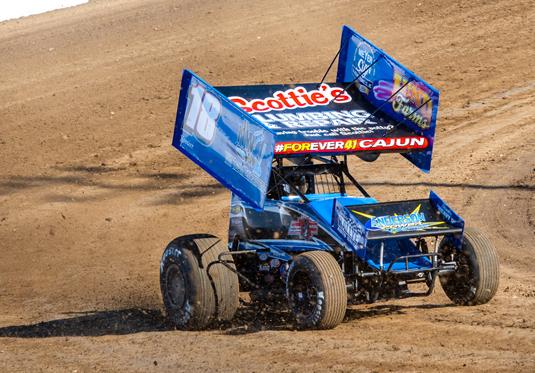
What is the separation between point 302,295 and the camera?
11.0 m

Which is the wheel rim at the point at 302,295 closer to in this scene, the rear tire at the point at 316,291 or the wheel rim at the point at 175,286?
the rear tire at the point at 316,291

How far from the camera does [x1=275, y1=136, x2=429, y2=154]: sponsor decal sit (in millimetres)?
11195

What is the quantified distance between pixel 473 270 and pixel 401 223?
1009 millimetres

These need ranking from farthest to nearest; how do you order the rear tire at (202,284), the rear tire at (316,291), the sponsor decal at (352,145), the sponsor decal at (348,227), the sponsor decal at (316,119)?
the sponsor decal at (316,119)
the rear tire at (202,284)
the sponsor decal at (352,145)
the sponsor decal at (348,227)
the rear tire at (316,291)

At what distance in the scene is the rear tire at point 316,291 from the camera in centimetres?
1051

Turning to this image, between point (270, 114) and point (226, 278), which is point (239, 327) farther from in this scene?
point (270, 114)

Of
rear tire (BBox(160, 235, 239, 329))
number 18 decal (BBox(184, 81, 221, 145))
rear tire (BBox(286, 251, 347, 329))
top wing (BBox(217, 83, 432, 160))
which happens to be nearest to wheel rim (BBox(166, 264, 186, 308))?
rear tire (BBox(160, 235, 239, 329))

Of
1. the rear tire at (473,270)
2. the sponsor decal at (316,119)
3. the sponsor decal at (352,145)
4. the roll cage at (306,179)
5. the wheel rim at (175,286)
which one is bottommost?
the wheel rim at (175,286)

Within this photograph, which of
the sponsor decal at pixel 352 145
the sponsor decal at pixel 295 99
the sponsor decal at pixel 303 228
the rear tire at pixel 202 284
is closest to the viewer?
the sponsor decal at pixel 352 145

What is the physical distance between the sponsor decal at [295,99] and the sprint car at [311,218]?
2 cm

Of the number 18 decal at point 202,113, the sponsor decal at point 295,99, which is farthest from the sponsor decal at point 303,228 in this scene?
the sponsor decal at point 295,99

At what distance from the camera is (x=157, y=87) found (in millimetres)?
24609

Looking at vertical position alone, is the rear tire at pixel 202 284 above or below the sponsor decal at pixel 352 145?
below

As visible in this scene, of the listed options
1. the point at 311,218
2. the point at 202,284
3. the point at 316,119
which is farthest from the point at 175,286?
the point at 316,119
